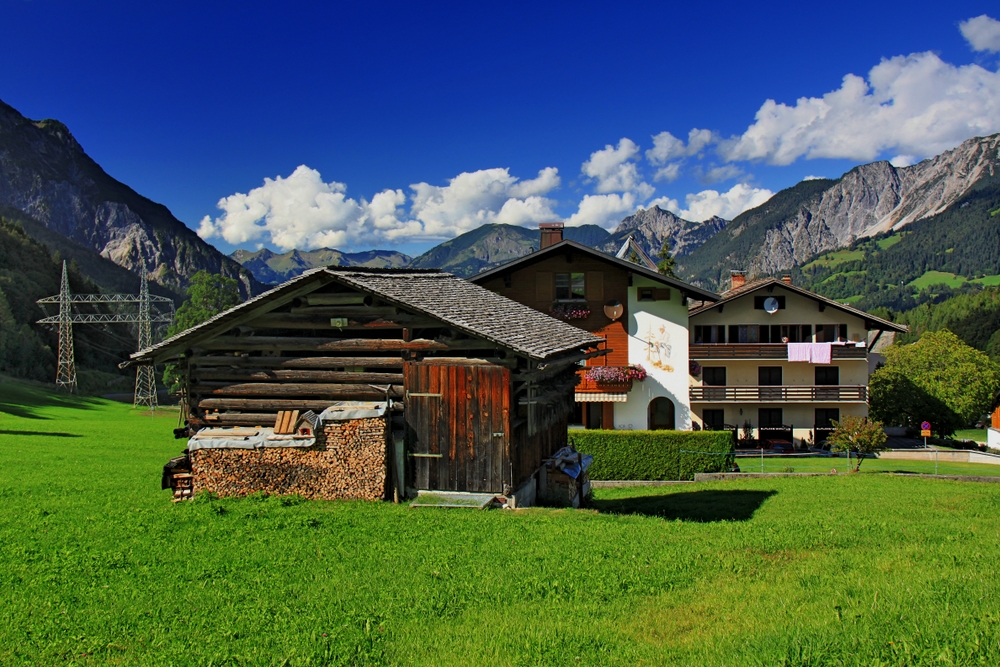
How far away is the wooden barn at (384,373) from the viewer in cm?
1427

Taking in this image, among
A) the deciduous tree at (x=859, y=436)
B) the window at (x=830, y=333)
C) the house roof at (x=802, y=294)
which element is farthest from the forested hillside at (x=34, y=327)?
the deciduous tree at (x=859, y=436)

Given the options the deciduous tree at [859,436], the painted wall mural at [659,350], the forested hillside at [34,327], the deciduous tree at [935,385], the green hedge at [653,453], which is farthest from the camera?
the forested hillside at [34,327]

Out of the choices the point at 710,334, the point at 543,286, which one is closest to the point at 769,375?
the point at 710,334

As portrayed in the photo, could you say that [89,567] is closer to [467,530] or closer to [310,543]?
[310,543]

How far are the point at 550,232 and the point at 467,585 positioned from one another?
100 ft

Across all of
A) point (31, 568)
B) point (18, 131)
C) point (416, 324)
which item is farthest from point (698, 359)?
point (18, 131)

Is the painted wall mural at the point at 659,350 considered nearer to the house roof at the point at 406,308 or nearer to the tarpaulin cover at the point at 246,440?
the house roof at the point at 406,308

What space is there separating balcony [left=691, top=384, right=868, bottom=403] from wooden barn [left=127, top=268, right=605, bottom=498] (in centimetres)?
2790

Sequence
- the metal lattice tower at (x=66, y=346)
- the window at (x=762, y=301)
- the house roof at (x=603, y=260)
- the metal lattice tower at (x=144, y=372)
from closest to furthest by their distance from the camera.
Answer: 1. the house roof at (x=603, y=260)
2. the window at (x=762, y=301)
3. the metal lattice tower at (x=144, y=372)
4. the metal lattice tower at (x=66, y=346)

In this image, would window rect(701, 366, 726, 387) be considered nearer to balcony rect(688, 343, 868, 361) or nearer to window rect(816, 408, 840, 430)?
balcony rect(688, 343, 868, 361)

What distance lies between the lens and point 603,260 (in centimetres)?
3516

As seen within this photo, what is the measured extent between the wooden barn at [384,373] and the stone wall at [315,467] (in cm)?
5

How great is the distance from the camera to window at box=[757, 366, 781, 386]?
141 feet

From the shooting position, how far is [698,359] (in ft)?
138
